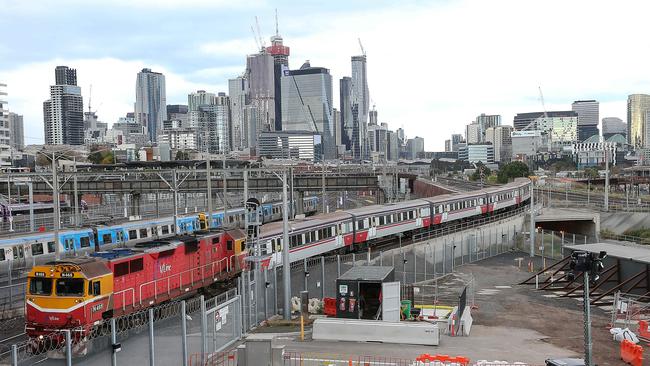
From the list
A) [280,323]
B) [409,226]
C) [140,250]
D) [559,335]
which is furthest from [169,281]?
A: [409,226]

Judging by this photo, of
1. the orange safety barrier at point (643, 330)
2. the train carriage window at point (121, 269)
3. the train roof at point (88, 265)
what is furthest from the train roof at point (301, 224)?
the orange safety barrier at point (643, 330)

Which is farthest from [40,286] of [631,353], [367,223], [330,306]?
[367,223]

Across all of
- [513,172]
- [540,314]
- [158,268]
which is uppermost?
[513,172]

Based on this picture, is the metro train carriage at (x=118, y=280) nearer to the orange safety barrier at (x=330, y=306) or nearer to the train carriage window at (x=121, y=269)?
the train carriage window at (x=121, y=269)

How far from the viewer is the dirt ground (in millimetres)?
22062

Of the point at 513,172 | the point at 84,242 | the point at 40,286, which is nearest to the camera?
the point at 40,286

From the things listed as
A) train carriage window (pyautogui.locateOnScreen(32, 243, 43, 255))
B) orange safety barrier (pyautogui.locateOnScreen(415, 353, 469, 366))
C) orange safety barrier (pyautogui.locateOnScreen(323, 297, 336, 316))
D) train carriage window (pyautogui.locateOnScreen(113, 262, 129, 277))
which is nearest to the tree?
train carriage window (pyautogui.locateOnScreen(32, 243, 43, 255))

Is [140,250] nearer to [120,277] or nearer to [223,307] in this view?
[120,277]

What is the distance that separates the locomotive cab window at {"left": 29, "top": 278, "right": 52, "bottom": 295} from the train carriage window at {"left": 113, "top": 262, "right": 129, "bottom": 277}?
2422mm

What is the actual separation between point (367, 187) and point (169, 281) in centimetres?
6852

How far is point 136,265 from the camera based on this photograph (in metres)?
24.1

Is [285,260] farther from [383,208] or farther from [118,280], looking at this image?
[383,208]

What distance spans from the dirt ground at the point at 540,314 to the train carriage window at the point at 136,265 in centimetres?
1463

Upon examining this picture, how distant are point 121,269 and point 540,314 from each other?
18797 millimetres
